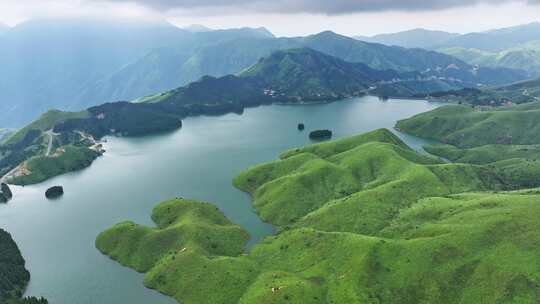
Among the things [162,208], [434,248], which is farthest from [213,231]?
[434,248]

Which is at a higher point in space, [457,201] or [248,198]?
[457,201]

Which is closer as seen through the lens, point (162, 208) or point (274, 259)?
point (274, 259)

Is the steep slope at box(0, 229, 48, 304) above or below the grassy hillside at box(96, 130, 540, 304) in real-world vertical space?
below

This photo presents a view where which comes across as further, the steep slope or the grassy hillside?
the steep slope

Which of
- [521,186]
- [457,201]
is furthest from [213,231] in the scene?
[521,186]

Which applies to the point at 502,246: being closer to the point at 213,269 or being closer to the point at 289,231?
the point at 289,231

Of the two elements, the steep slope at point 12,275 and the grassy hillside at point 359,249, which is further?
the steep slope at point 12,275

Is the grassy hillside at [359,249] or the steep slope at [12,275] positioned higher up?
the grassy hillside at [359,249]

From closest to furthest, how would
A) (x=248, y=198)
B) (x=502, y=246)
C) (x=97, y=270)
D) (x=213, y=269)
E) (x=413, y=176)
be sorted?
(x=502, y=246) < (x=213, y=269) < (x=97, y=270) < (x=413, y=176) < (x=248, y=198)

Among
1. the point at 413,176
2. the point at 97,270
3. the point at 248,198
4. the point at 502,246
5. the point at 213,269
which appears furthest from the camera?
the point at 248,198
